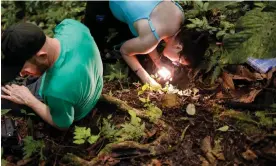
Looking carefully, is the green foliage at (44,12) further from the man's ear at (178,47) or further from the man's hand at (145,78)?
the man's ear at (178,47)

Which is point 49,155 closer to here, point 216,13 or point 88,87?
point 88,87

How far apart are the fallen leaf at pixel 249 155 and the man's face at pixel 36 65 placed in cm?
193

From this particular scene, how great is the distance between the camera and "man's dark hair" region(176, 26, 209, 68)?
4480mm

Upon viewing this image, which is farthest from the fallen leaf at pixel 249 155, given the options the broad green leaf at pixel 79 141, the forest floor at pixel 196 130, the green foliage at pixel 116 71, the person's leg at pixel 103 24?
the person's leg at pixel 103 24

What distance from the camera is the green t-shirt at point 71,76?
3264mm

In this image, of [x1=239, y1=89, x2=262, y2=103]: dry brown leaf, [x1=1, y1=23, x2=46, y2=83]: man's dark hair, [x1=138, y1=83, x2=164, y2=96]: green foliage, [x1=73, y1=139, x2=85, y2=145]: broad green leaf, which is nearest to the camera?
[x1=1, y1=23, x2=46, y2=83]: man's dark hair

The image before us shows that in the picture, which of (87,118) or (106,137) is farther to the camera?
(87,118)

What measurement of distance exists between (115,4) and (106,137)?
160 cm

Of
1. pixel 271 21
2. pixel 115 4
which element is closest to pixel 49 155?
pixel 115 4

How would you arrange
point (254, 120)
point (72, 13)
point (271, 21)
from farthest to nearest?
point (72, 13), point (254, 120), point (271, 21)

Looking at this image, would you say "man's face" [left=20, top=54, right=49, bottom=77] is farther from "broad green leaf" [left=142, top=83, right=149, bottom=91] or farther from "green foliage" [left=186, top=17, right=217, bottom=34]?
"green foliage" [left=186, top=17, right=217, bottom=34]

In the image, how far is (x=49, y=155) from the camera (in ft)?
12.5

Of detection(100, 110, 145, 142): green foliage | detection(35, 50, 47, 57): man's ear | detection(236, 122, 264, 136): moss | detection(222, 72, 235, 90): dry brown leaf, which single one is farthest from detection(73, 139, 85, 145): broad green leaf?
detection(222, 72, 235, 90): dry brown leaf

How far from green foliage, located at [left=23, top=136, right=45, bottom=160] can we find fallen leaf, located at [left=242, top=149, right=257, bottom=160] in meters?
1.95
